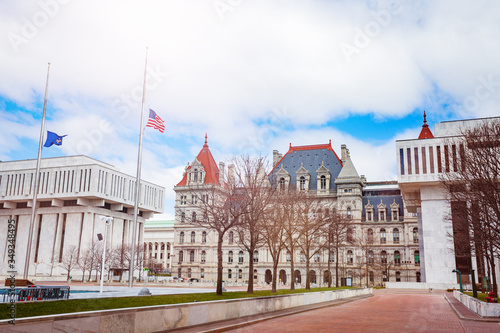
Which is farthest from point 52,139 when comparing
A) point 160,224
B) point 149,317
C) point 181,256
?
point 160,224

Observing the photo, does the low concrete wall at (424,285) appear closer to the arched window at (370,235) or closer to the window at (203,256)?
the arched window at (370,235)

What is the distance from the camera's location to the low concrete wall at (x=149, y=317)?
10602mm

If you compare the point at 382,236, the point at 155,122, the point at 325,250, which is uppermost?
the point at 155,122

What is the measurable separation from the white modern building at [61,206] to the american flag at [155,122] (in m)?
58.7

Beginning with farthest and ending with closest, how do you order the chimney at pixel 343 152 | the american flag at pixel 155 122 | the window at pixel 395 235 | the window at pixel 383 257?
1. the chimney at pixel 343 152
2. the window at pixel 395 235
3. the window at pixel 383 257
4. the american flag at pixel 155 122

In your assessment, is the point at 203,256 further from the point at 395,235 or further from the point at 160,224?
the point at 160,224

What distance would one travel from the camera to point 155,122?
3656 cm

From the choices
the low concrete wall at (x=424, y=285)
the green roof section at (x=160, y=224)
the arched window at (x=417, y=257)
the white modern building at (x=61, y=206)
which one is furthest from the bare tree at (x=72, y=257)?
the green roof section at (x=160, y=224)

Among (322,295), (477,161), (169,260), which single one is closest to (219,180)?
(322,295)

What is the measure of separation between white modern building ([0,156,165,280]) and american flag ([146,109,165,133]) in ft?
193

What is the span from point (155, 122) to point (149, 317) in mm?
24466

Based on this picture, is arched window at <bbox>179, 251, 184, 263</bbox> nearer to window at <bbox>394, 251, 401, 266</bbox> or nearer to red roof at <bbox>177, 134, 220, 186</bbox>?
red roof at <bbox>177, 134, 220, 186</bbox>

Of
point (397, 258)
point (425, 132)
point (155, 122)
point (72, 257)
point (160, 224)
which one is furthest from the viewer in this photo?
point (160, 224)

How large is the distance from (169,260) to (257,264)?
207 ft
